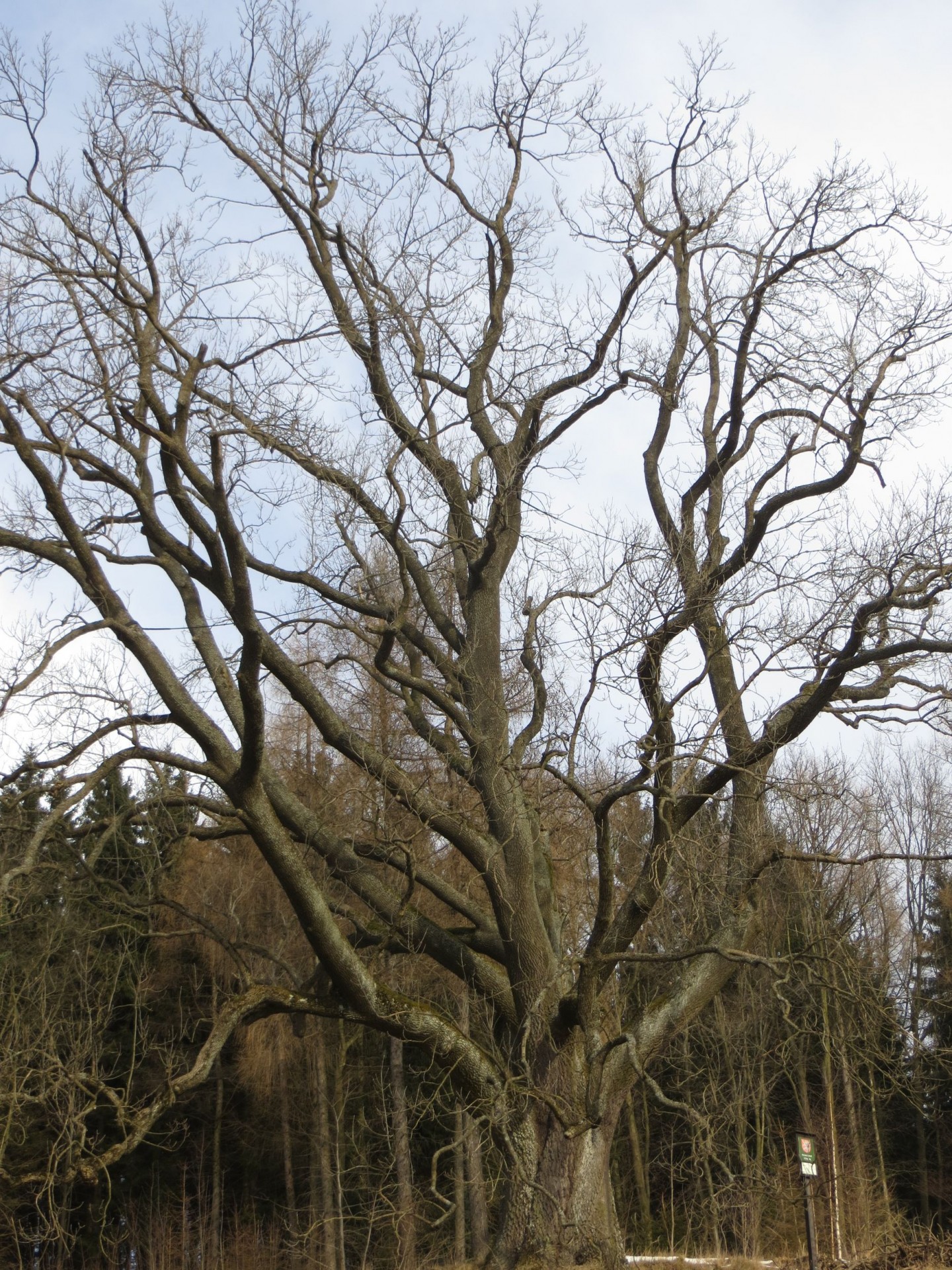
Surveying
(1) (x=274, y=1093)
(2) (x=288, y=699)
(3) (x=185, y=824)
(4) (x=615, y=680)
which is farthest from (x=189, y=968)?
(4) (x=615, y=680)

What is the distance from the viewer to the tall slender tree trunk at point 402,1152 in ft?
40.7

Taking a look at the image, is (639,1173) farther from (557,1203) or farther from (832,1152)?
(557,1203)

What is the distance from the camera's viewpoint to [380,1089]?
17.3 meters

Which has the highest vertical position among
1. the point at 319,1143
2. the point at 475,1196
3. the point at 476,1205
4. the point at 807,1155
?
the point at 807,1155

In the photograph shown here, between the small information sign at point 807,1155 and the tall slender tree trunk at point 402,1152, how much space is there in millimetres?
3908

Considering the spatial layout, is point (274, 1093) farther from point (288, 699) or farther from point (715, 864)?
point (715, 864)

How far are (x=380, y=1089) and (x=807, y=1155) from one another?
9.33 m

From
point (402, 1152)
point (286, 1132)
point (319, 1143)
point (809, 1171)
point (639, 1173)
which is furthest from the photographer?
point (639, 1173)

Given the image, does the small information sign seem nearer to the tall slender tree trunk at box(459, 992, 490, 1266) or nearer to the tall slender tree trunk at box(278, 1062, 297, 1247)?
the tall slender tree trunk at box(459, 992, 490, 1266)

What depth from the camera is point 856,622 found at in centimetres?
865

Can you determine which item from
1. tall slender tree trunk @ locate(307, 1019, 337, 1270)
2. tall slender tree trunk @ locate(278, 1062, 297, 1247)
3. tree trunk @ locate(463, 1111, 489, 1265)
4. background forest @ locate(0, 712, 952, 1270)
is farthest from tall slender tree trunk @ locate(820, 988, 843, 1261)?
tall slender tree trunk @ locate(278, 1062, 297, 1247)

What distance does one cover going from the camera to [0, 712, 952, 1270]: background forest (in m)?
15.8

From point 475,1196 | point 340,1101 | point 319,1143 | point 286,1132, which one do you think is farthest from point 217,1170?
point 475,1196

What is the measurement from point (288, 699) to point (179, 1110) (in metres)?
11.2
